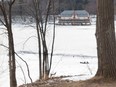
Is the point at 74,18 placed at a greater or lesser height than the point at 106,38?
lesser

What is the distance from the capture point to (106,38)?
21.4 feet

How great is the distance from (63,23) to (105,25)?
56.1 meters

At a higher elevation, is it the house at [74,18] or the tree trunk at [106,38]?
the tree trunk at [106,38]

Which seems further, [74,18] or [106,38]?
[74,18]

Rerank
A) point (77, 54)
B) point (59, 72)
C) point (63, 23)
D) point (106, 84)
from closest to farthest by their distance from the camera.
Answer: point (106, 84)
point (59, 72)
point (77, 54)
point (63, 23)

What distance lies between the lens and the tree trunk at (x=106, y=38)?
6500mm

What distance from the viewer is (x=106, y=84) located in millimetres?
6336

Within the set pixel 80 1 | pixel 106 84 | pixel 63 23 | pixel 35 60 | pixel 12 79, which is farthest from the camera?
pixel 80 1

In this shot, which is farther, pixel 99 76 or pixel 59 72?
pixel 59 72

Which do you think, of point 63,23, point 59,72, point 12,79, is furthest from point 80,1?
point 12,79

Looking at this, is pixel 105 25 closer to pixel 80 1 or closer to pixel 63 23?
pixel 63 23

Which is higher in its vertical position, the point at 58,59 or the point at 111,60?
the point at 111,60

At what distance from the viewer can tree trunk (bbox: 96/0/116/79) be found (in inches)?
256

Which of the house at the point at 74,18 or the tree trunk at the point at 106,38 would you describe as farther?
the house at the point at 74,18
